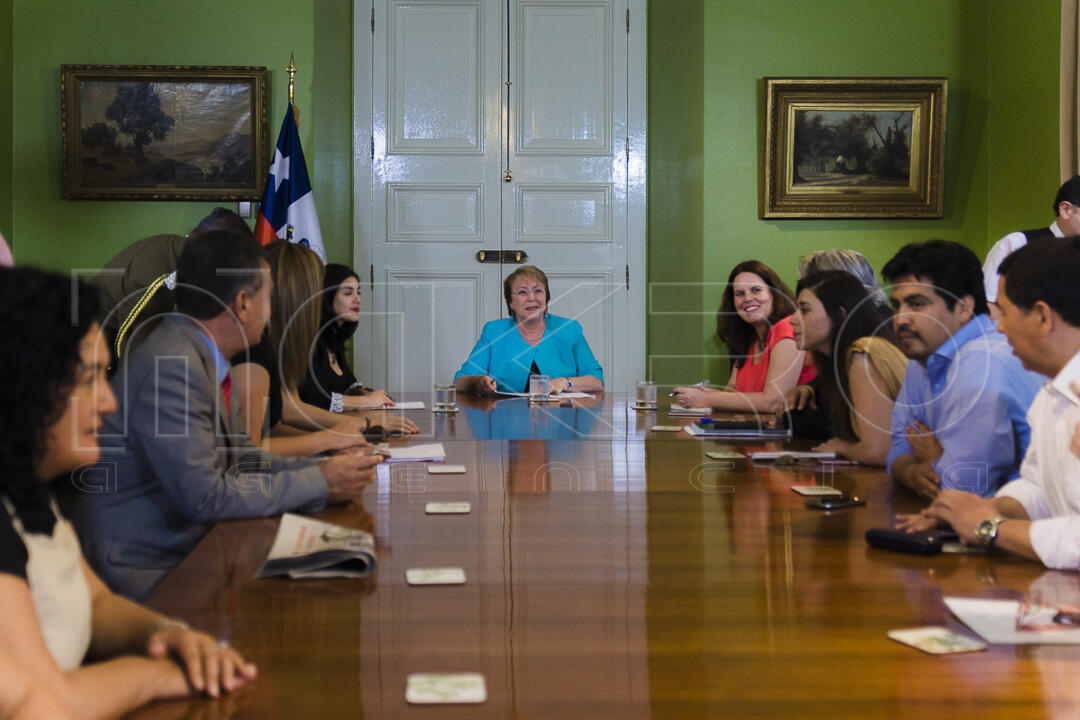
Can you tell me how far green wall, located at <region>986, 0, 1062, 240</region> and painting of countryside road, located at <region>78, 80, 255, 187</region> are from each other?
15.2ft

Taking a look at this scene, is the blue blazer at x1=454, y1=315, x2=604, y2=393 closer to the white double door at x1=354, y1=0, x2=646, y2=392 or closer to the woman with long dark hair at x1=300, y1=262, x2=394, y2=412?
the woman with long dark hair at x1=300, y1=262, x2=394, y2=412

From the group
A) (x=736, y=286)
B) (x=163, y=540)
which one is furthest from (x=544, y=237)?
(x=163, y=540)

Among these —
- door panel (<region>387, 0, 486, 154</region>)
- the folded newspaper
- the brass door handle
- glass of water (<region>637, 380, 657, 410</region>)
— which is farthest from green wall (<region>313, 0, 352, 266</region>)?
the folded newspaper

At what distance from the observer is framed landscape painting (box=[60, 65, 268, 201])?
21.6 ft

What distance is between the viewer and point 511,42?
7.00m

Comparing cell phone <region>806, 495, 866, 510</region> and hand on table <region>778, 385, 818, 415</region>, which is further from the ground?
hand on table <region>778, 385, 818, 415</region>

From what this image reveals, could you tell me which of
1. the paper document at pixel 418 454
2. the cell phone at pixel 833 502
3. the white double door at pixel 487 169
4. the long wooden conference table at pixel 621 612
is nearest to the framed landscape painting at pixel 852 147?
the white double door at pixel 487 169

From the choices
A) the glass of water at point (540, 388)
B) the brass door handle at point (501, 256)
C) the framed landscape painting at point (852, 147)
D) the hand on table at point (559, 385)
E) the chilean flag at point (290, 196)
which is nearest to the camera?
the glass of water at point (540, 388)

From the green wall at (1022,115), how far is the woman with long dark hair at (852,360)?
280 centimetres

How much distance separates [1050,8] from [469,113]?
3.47 metres

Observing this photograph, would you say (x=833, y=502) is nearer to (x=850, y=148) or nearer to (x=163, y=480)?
(x=163, y=480)

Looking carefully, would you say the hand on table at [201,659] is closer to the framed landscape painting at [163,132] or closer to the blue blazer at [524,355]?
the blue blazer at [524,355]

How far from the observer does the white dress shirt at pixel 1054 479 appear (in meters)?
1.95

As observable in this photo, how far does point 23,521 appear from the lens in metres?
1.29
